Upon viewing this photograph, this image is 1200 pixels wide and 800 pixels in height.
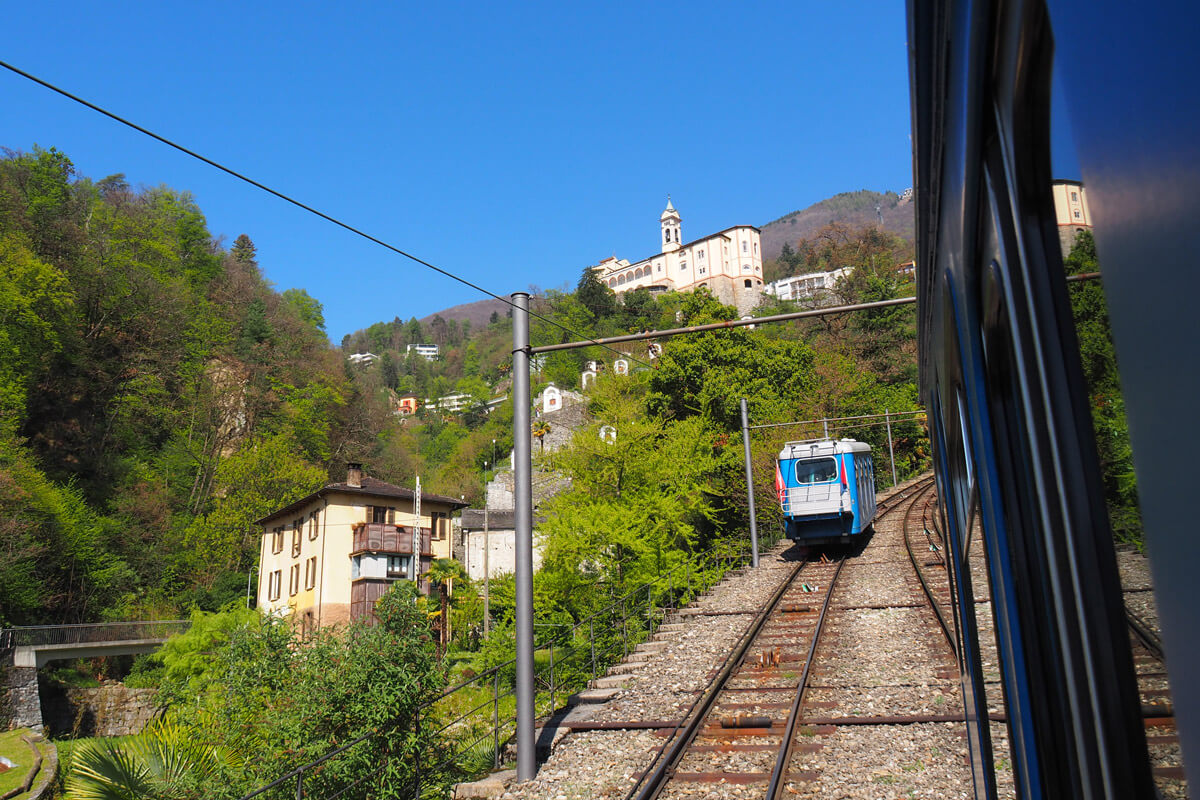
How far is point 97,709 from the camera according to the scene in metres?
36.5

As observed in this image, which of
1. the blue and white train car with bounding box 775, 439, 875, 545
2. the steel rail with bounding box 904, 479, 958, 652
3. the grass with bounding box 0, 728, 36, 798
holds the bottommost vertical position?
the grass with bounding box 0, 728, 36, 798

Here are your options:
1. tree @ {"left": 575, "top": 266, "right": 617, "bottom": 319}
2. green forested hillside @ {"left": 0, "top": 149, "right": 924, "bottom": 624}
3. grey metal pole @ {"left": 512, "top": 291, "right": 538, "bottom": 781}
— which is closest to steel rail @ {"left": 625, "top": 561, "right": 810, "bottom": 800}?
grey metal pole @ {"left": 512, "top": 291, "right": 538, "bottom": 781}

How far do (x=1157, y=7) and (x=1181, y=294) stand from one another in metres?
0.19

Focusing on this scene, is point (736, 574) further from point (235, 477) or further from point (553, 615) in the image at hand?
point (235, 477)

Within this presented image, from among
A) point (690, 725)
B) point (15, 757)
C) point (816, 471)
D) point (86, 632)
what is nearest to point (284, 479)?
point (86, 632)

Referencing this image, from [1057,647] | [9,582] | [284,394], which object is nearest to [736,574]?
[1057,647]

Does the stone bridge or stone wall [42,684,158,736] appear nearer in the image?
the stone bridge

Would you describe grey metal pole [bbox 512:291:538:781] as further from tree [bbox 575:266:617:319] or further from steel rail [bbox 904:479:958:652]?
tree [bbox 575:266:617:319]

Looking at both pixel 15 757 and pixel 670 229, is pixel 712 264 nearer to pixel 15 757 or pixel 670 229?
pixel 670 229

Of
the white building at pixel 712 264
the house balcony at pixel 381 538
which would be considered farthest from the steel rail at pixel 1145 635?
the white building at pixel 712 264

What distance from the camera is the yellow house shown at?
43312mm

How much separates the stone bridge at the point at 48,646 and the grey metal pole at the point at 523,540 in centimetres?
2879

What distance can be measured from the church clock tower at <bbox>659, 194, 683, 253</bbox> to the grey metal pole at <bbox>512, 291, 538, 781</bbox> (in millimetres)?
123526

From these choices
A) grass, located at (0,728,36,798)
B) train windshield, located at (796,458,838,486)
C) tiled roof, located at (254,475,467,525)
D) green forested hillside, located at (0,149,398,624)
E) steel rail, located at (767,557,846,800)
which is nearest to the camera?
steel rail, located at (767,557,846,800)
